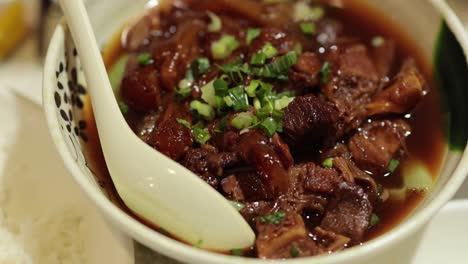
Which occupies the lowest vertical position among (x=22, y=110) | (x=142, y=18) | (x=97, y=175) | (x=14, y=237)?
(x=14, y=237)

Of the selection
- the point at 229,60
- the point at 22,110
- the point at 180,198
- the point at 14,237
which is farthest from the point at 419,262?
the point at 22,110

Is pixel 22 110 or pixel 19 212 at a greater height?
pixel 22 110

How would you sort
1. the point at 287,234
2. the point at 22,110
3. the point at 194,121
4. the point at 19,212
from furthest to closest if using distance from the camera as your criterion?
1. the point at 22,110
2. the point at 19,212
3. the point at 194,121
4. the point at 287,234

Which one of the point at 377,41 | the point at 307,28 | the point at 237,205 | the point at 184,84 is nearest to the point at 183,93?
the point at 184,84

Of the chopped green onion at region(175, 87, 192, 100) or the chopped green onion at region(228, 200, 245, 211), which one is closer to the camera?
the chopped green onion at region(228, 200, 245, 211)

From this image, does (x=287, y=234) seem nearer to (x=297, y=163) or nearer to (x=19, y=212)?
(x=297, y=163)

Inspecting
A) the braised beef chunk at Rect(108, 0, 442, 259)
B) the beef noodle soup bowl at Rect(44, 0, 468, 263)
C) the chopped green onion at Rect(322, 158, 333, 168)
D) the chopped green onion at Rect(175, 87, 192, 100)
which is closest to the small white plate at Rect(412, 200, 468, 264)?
the beef noodle soup bowl at Rect(44, 0, 468, 263)

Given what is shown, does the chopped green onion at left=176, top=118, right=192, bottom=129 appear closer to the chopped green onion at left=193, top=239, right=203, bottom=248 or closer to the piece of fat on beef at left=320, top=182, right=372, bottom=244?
the chopped green onion at left=193, top=239, right=203, bottom=248

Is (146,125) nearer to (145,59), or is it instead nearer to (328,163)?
(145,59)
